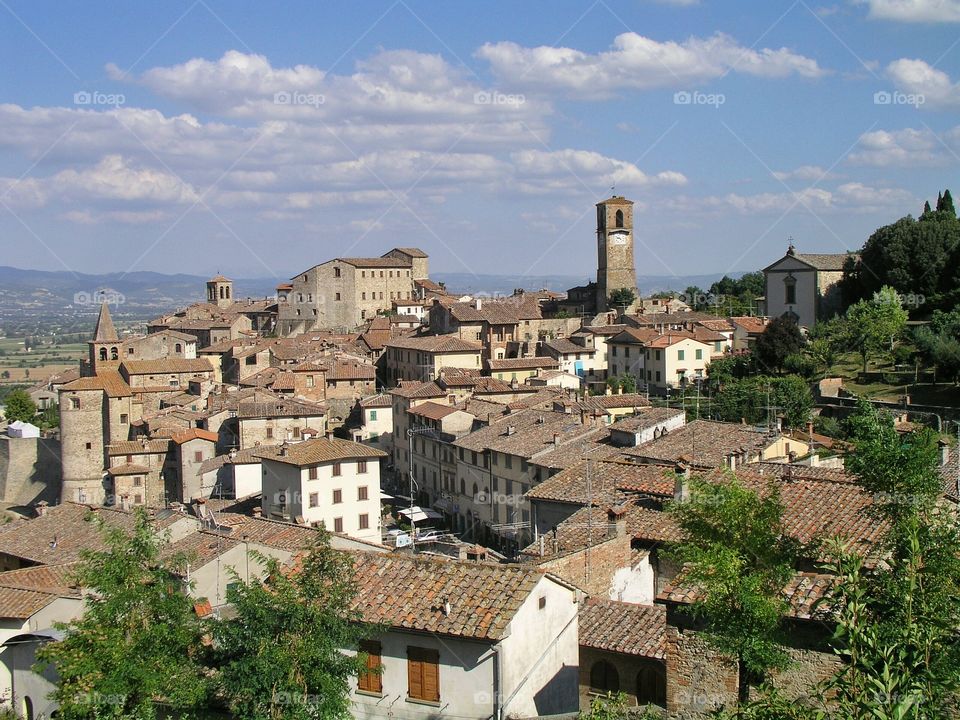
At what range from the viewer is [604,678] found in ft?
42.8

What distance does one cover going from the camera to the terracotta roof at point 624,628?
1270cm

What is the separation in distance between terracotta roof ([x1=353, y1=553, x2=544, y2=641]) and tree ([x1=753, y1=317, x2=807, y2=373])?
3594 cm

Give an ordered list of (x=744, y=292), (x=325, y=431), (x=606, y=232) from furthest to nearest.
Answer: (x=744, y=292), (x=606, y=232), (x=325, y=431)

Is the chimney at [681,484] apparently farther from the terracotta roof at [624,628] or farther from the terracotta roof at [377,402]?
the terracotta roof at [377,402]

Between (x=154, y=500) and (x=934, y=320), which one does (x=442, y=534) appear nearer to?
(x=154, y=500)

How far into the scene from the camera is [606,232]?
80625 mm

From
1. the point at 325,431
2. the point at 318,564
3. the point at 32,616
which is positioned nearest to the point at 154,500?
the point at 325,431

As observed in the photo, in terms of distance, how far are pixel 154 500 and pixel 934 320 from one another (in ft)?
119

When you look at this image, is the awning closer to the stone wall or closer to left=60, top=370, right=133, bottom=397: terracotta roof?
the stone wall

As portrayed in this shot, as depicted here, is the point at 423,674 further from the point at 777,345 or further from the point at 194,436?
the point at 777,345

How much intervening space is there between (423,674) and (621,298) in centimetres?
6426

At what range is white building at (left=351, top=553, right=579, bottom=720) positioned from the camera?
11453mm

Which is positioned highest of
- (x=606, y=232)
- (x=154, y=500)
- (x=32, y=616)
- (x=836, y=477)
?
(x=606, y=232)

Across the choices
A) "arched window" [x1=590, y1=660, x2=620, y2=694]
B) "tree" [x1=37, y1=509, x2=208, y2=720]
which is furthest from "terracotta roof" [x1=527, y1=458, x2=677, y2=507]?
"tree" [x1=37, y1=509, x2=208, y2=720]
